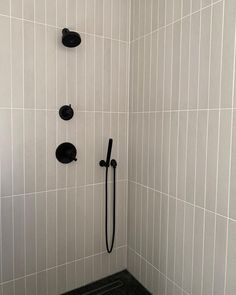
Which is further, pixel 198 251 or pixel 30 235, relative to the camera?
pixel 30 235

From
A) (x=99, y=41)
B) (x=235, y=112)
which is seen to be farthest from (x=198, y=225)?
(x=99, y=41)

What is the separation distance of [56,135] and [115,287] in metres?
1.12

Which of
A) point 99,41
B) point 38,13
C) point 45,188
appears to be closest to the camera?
point 38,13

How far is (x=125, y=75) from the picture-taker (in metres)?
1.84

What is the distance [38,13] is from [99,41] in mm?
407

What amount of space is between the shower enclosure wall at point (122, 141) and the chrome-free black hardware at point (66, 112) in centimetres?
3

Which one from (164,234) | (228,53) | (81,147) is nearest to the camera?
(228,53)

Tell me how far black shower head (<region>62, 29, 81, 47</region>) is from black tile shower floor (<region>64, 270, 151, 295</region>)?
1.60 metres

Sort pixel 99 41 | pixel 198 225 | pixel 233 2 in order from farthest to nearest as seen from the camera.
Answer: pixel 99 41
pixel 198 225
pixel 233 2

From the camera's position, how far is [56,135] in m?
1.60

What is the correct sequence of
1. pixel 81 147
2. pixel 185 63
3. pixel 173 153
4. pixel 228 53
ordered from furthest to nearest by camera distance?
pixel 81 147 < pixel 173 153 < pixel 185 63 < pixel 228 53

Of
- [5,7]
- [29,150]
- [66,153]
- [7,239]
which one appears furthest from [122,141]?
[5,7]

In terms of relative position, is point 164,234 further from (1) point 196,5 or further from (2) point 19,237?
(1) point 196,5

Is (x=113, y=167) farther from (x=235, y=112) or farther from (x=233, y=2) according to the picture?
(x=233, y=2)
